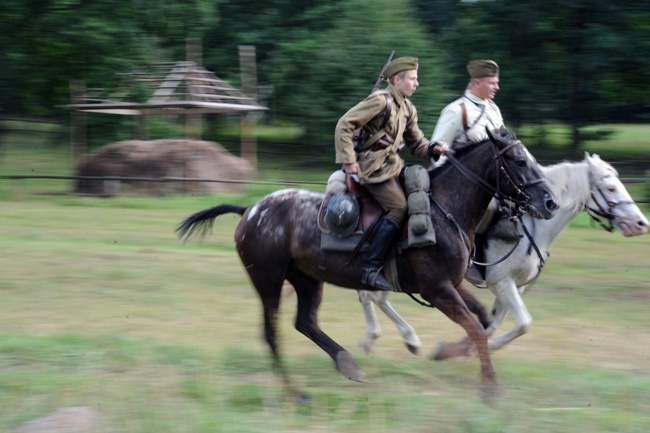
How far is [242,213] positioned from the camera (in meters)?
7.91

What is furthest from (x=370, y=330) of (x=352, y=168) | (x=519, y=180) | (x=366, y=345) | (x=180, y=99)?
(x=180, y=99)

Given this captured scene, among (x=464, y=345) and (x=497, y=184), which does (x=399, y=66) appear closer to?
(x=497, y=184)

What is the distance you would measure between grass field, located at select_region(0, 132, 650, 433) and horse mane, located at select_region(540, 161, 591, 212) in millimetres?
1440

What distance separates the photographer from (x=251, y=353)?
805cm

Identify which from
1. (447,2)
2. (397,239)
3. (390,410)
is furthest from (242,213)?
(447,2)

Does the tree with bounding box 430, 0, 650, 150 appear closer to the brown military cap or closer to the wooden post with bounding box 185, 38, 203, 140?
the wooden post with bounding box 185, 38, 203, 140

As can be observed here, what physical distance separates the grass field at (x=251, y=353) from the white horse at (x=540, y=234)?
274 mm

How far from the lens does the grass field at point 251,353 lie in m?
6.11

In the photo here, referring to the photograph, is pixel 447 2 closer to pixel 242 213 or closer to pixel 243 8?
Result: pixel 243 8

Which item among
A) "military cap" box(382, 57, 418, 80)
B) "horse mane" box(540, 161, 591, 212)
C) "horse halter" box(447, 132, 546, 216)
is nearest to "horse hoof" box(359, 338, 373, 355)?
"horse halter" box(447, 132, 546, 216)

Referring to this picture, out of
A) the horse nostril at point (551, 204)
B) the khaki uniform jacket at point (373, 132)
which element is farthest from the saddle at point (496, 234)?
the khaki uniform jacket at point (373, 132)

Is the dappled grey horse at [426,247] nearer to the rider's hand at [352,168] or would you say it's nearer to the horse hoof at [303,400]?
the horse hoof at [303,400]

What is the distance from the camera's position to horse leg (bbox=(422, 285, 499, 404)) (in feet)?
21.7

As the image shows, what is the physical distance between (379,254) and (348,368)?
950mm
